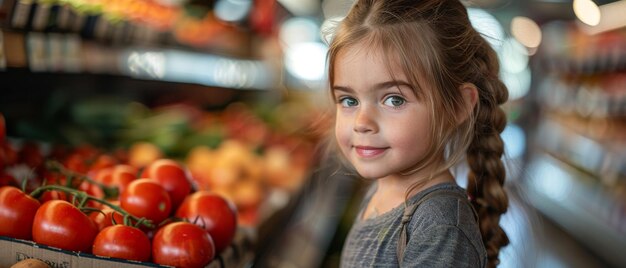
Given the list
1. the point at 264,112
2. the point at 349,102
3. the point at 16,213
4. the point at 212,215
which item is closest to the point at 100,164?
the point at 212,215

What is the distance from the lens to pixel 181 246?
1.66m

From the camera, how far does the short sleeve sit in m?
1.36

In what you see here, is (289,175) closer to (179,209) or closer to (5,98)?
(5,98)

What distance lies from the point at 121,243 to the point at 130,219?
20cm

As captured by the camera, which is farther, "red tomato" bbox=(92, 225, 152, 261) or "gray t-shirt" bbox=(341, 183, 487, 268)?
"red tomato" bbox=(92, 225, 152, 261)

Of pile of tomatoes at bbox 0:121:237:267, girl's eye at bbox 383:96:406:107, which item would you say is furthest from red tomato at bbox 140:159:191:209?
girl's eye at bbox 383:96:406:107

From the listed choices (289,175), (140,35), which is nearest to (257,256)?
(289,175)

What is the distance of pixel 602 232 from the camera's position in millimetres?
5457

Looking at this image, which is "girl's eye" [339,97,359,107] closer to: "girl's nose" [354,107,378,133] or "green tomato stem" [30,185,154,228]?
"girl's nose" [354,107,378,133]

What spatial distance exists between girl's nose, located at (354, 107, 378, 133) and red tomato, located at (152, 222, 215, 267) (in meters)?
0.58

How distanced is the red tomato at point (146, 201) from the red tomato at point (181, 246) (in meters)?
0.12

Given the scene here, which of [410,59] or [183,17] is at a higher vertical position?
[410,59]

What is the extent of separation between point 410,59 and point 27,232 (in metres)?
1.10

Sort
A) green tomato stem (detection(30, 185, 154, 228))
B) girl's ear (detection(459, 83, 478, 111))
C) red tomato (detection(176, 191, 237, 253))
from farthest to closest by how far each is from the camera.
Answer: red tomato (detection(176, 191, 237, 253))
green tomato stem (detection(30, 185, 154, 228))
girl's ear (detection(459, 83, 478, 111))
